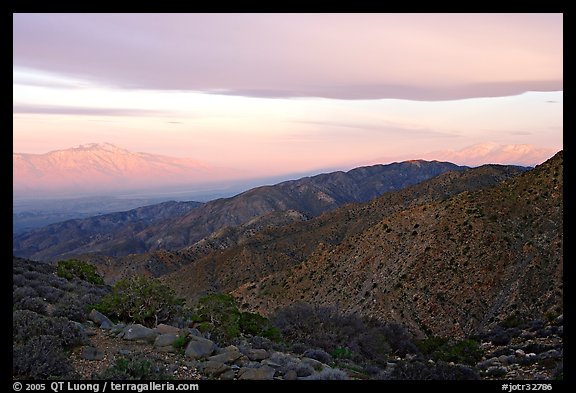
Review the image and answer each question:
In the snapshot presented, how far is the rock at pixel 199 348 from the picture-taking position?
7.16 m

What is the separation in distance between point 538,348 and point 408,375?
10.5 m

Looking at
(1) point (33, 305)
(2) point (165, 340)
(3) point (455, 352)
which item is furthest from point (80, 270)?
(3) point (455, 352)

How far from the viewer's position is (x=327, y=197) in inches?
7559

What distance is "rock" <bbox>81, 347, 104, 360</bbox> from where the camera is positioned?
6730 millimetres

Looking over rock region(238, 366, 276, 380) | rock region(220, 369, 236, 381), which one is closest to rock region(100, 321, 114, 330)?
rock region(220, 369, 236, 381)

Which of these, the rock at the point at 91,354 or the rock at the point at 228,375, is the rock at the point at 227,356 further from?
the rock at the point at 91,354

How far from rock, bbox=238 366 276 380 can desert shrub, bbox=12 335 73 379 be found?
2527 mm

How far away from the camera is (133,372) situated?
584 cm

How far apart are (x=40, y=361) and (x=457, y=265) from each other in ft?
88.3

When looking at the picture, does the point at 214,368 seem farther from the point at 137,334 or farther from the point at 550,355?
the point at 550,355

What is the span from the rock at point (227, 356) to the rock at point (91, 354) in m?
1.84

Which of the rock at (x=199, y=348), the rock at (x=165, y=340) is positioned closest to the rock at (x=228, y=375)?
the rock at (x=199, y=348)

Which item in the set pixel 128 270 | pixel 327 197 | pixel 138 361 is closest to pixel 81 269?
pixel 138 361
